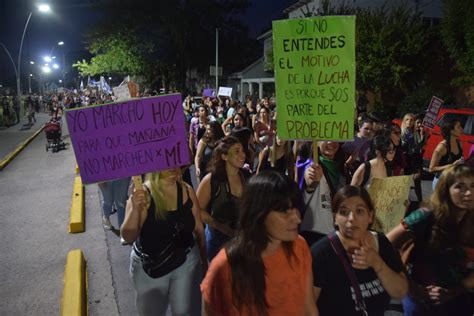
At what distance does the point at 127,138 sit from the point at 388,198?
229 centimetres

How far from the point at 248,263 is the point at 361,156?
4135mm

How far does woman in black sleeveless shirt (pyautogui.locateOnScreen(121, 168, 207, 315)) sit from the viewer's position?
308cm

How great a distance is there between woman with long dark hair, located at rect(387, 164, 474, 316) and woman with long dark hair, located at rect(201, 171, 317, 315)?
883mm

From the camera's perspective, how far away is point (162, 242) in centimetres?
312

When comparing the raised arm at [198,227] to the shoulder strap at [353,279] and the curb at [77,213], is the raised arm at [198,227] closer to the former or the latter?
the shoulder strap at [353,279]

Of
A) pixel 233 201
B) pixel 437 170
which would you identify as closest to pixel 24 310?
pixel 233 201

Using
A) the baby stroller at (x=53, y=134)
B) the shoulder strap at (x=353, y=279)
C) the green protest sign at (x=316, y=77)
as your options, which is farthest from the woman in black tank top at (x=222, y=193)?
the baby stroller at (x=53, y=134)

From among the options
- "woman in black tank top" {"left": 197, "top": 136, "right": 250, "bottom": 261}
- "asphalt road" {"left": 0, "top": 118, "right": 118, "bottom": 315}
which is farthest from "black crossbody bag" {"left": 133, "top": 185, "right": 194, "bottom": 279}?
"asphalt road" {"left": 0, "top": 118, "right": 118, "bottom": 315}

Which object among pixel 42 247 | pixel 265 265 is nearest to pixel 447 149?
pixel 265 265

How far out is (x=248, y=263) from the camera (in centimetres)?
214

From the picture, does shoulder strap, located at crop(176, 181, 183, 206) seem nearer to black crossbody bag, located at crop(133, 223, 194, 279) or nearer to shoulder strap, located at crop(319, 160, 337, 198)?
black crossbody bag, located at crop(133, 223, 194, 279)

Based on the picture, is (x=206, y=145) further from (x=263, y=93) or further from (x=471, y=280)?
(x=263, y=93)

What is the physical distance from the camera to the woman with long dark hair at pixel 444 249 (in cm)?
272

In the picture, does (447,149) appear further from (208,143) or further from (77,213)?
(77,213)
